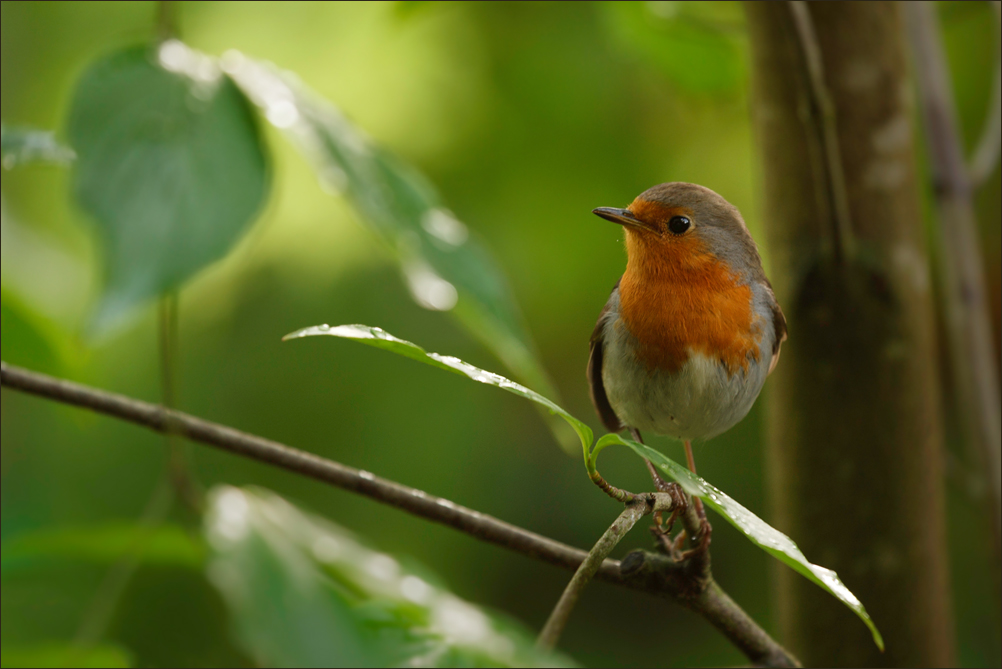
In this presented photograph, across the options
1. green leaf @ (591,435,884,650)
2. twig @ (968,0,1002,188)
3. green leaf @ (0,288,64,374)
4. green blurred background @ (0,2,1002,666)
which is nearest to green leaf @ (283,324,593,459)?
green leaf @ (591,435,884,650)

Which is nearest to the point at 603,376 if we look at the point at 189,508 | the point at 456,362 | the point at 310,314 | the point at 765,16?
the point at 456,362

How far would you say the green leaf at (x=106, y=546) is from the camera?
70 centimetres

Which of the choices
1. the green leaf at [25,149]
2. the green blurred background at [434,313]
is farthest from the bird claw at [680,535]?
the green blurred background at [434,313]

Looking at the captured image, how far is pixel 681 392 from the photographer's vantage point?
0.53 metres

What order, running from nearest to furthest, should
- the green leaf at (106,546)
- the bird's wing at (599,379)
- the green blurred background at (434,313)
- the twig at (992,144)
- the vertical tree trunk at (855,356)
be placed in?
the bird's wing at (599,379), the green leaf at (106,546), the vertical tree trunk at (855,356), the twig at (992,144), the green blurred background at (434,313)

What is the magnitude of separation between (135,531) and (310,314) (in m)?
0.95

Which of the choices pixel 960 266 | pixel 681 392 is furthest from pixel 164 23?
pixel 960 266

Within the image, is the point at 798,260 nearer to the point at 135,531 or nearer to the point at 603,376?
the point at 603,376

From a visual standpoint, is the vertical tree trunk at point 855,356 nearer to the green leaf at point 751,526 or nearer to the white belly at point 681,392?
the white belly at point 681,392

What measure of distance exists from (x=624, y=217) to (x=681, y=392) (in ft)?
0.38

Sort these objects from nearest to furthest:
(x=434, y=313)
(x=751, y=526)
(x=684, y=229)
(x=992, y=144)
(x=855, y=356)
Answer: (x=751, y=526)
(x=684, y=229)
(x=855, y=356)
(x=992, y=144)
(x=434, y=313)

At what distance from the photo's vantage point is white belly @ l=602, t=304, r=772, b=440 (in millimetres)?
519

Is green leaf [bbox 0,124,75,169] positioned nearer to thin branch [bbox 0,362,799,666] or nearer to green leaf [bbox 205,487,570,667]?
thin branch [bbox 0,362,799,666]

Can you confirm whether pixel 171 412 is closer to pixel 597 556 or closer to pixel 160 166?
pixel 160 166
